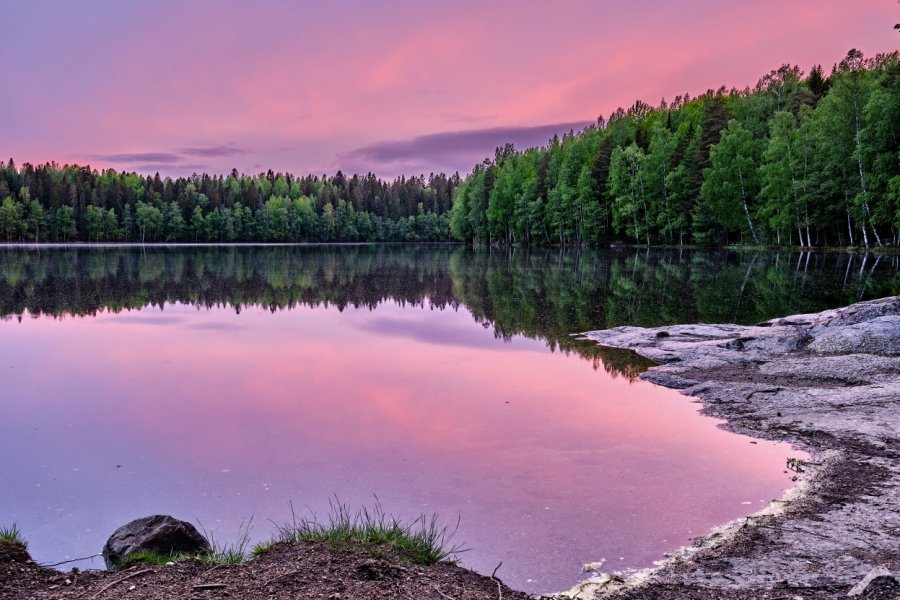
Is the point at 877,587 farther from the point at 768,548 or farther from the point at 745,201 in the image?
the point at 745,201

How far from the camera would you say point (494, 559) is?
6.08 meters

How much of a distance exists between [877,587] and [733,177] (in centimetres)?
7457

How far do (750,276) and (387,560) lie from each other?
38.5m

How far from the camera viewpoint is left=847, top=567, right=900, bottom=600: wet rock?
184 inches

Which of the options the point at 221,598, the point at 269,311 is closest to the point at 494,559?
the point at 221,598

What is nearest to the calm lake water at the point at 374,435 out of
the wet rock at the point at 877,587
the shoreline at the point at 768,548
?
the shoreline at the point at 768,548

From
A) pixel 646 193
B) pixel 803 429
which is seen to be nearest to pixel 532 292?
pixel 803 429

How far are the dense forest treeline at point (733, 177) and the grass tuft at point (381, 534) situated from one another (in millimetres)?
51191

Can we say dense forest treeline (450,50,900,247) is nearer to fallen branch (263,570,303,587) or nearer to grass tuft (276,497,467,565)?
grass tuft (276,497,467,565)

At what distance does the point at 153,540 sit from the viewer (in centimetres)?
582

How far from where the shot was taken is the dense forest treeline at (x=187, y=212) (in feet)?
477

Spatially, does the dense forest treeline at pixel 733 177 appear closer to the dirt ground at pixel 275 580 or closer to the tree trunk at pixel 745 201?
the tree trunk at pixel 745 201

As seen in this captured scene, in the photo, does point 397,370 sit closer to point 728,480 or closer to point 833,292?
point 728,480

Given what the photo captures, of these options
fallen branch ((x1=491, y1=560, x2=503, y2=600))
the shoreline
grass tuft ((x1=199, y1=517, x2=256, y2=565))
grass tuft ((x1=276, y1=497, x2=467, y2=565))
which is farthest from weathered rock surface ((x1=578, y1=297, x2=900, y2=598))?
grass tuft ((x1=199, y1=517, x2=256, y2=565))
